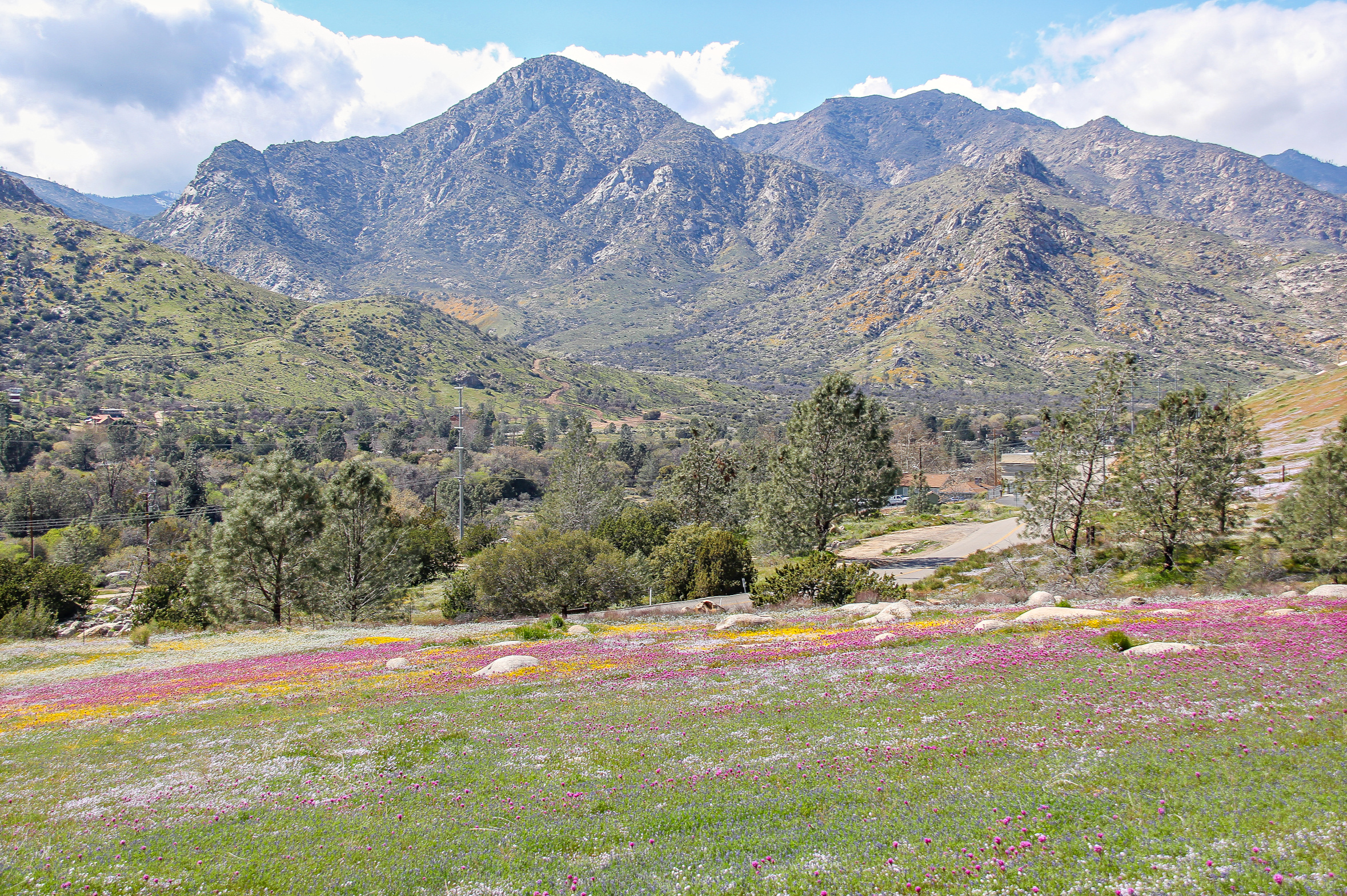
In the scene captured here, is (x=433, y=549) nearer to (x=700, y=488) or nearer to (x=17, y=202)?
(x=700, y=488)

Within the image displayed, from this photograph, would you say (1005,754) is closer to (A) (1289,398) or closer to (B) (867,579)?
(B) (867,579)

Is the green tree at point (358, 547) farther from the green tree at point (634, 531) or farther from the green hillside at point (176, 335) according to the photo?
the green hillside at point (176, 335)

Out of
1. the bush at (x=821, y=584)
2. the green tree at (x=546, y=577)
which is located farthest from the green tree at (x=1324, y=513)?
the green tree at (x=546, y=577)

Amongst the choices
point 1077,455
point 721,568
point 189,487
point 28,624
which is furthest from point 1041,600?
point 189,487

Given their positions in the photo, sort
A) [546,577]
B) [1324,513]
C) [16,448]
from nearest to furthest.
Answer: [1324,513], [546,577], [16,448]

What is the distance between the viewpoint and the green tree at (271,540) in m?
41.3

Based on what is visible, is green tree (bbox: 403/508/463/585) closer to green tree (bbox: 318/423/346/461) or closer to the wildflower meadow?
the wildflower meadow

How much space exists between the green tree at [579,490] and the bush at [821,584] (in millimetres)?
31893

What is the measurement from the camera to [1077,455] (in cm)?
3416

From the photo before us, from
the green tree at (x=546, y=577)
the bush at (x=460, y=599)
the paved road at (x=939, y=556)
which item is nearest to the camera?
the green tree at (x=546, y=577)

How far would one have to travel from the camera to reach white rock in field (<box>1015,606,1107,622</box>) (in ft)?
64.4

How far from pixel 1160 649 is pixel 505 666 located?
17.3m

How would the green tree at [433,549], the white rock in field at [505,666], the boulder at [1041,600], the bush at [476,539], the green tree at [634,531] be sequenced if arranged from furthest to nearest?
the bush at [476,539] < the green tree at [433,549] < the green tree at [634,531] < the boulder at [1041,600] < the white rock in field at [505,666]

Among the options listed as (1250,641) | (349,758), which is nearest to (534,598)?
(349,758)
